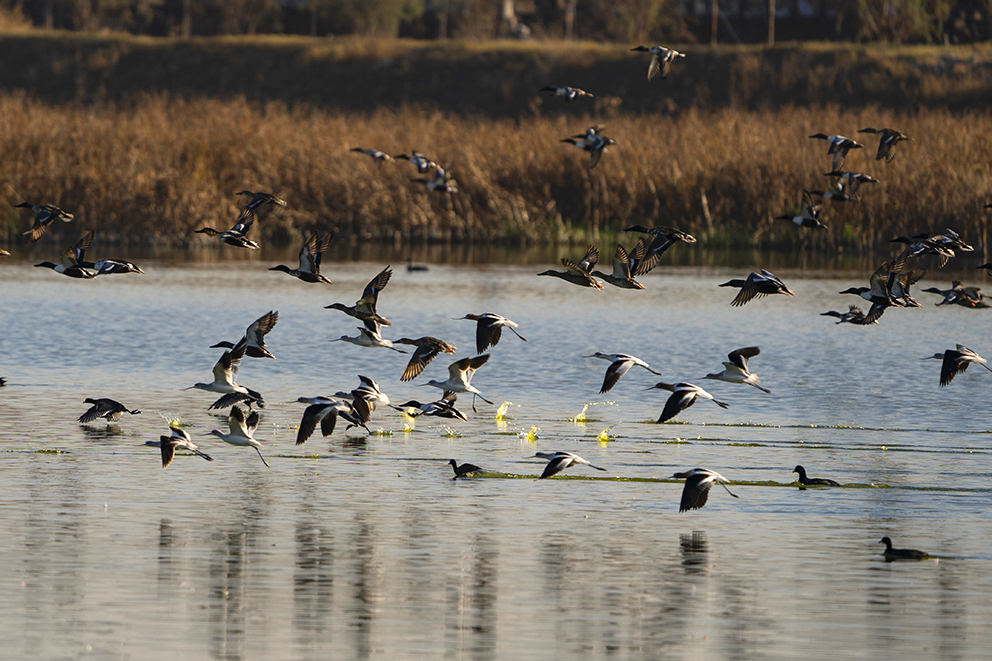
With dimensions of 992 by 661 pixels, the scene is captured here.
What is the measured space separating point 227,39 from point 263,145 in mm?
49579

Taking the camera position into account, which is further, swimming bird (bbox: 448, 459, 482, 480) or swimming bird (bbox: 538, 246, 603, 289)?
swimming bird (bbox: 538, 246, 603, 289)

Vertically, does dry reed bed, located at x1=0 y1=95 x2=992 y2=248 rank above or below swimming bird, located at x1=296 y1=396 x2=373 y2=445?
above

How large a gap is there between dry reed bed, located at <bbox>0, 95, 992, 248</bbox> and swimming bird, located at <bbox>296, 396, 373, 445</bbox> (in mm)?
23248

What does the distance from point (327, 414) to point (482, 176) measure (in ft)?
85.1

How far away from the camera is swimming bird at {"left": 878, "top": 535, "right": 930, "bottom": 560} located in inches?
469

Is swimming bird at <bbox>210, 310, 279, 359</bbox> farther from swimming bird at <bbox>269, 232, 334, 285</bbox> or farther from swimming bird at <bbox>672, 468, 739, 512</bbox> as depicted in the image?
swimming bird at <bbox>672, 468, 739, 512</bbox>

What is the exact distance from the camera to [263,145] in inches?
1565

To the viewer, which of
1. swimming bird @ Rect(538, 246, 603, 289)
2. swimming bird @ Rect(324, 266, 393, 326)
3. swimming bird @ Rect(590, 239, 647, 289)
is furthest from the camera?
swimming bird @ Rect(590, 239, 647, 289)

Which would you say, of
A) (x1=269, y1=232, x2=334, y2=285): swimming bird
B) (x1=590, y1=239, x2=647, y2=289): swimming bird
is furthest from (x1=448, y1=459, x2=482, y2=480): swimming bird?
(x1=590, y1=239, x2=647, y2=289): swimming bird

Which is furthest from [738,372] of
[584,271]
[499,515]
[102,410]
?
[102,410]

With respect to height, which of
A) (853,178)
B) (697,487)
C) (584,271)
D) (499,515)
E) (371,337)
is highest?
(853,178)

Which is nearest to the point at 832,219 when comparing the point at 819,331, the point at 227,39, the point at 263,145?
the point at 819,331

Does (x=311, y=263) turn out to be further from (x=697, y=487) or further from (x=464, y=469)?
(x=697, y=487)

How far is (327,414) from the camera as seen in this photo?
47.6 feet
